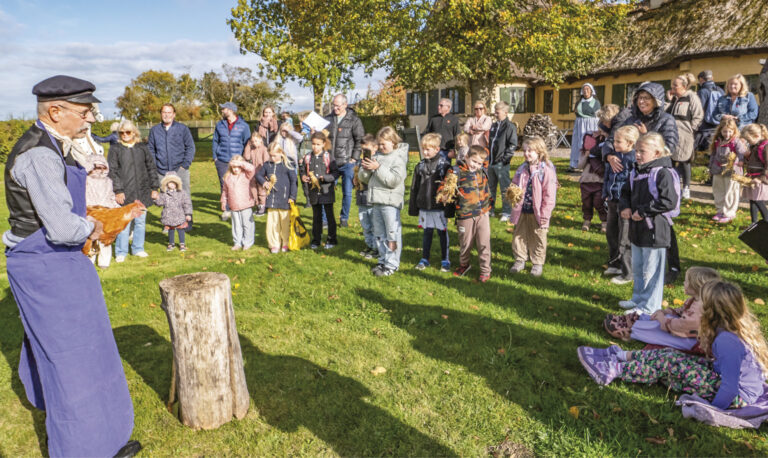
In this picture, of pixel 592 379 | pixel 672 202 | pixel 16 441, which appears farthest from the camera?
pixel 672 202

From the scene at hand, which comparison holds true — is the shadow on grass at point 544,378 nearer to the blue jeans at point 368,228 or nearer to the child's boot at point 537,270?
the child's boot at point 537,270

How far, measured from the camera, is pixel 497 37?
20.5 metres

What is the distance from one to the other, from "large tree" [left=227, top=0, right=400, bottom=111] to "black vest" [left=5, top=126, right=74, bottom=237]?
20908mm

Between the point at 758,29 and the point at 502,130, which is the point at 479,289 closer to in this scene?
the point at 502,130

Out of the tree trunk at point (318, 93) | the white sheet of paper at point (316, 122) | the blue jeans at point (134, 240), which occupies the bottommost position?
the blue jeans at point (134, 240)

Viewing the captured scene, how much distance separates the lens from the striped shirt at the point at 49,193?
2791 mm

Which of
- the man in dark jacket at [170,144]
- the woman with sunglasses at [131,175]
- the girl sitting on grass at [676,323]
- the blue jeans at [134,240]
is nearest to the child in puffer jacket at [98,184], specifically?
the woman with sunglasses at [131,175]

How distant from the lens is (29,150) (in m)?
2.81

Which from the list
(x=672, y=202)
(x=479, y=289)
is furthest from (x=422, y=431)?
(x=672, y=202)

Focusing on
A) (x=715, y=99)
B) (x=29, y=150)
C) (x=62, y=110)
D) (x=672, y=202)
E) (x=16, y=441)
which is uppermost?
(x=715, y=99)

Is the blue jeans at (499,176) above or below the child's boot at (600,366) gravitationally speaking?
above

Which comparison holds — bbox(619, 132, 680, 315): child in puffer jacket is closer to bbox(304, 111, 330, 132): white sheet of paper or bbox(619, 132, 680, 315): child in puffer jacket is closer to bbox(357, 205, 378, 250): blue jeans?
bbox(357, 205, 378, 250): blue jeans

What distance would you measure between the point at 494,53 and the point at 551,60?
7.86 feet

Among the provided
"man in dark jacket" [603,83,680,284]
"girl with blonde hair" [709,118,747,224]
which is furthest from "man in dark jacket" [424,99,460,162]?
"girl with blonde hair" [709,118,747,224]
